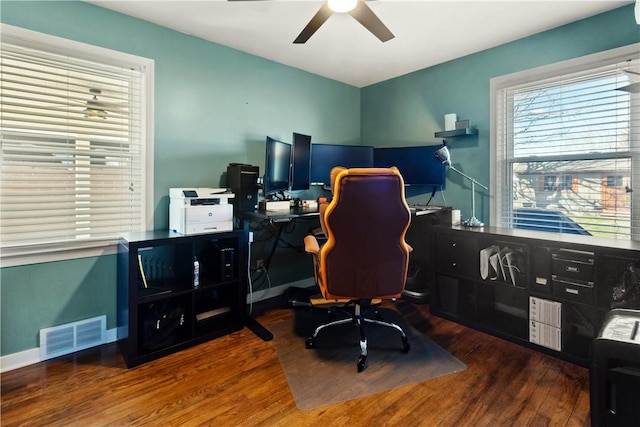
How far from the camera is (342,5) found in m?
1.89

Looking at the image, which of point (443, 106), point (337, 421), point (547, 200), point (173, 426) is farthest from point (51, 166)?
point (547, 200)

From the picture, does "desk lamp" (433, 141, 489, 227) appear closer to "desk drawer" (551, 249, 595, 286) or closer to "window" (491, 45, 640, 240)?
"window" (491, 45, 640, 240)

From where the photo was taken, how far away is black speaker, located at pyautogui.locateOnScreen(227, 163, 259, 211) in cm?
261

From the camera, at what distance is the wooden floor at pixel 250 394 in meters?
1.50

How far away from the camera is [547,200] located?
8.60ft

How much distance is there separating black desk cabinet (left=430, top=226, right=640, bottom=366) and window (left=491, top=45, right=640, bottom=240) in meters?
0.41

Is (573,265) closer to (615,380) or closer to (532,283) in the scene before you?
(532,283)

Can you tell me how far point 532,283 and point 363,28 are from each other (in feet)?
7.58

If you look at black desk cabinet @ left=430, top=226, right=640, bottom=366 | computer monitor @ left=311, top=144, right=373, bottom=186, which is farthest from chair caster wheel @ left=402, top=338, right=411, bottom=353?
computer monitor @ left=311, top=144, right=373, bottom=186

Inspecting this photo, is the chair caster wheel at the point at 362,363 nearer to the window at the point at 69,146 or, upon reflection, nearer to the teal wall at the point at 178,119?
the teal wall at the point at 178,119

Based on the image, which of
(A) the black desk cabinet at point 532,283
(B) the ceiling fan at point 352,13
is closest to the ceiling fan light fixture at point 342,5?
(B) the ceiling fan at point 352,13

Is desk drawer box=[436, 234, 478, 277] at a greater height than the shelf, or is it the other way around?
the shelf

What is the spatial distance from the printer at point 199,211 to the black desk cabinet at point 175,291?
7 centimetres

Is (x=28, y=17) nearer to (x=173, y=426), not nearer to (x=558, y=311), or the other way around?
(x=173, y=426)
